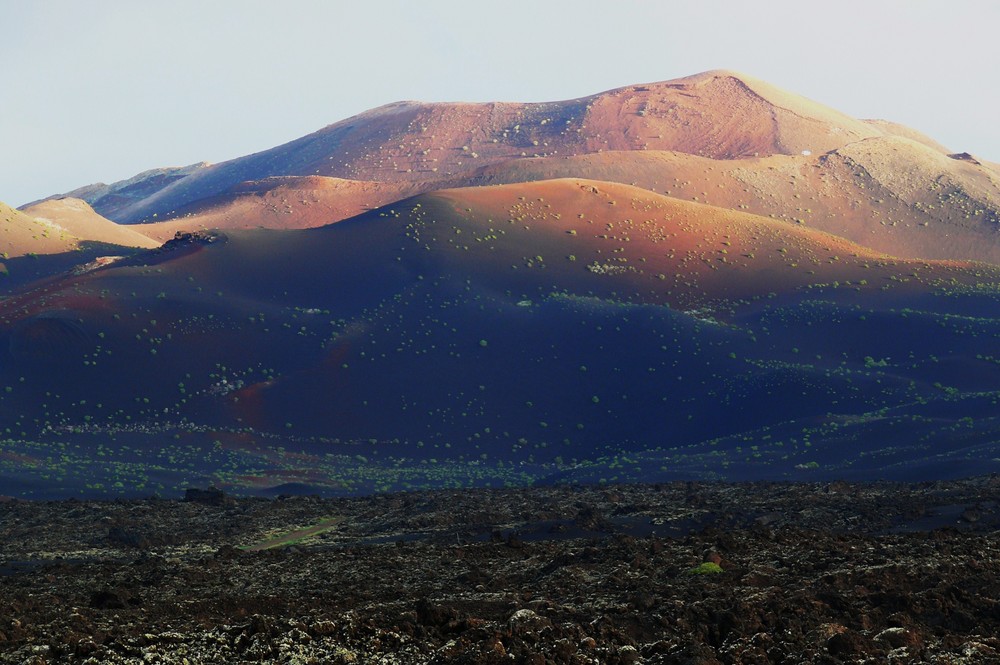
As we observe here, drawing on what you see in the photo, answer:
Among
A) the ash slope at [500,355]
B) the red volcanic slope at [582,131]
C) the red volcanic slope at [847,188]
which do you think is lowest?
the ash slope at [500,355]

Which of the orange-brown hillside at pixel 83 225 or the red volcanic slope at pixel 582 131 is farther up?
the red volcanic slope at pixel 582 131

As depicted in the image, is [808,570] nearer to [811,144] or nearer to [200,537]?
[200,537]

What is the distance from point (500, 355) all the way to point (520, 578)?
42262mm

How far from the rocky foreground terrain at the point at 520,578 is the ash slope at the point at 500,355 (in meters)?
12.3

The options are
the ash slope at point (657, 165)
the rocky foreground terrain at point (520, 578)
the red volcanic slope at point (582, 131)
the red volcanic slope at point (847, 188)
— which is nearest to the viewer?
the rocky foreground terrain at point (520, 578)

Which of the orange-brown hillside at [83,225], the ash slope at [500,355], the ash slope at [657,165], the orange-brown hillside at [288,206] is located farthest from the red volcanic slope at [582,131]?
the ash slope at [500,355]

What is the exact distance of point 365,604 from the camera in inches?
726

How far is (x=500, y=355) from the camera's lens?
209 ft

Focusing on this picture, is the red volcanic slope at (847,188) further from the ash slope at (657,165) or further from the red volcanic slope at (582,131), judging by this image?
the red volcanic slope at (582,131)

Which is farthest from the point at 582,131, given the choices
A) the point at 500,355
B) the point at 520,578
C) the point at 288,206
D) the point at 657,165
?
the point at 520,578

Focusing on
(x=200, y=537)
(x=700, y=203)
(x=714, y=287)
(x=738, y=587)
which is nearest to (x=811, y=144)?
(x=700, y=203)

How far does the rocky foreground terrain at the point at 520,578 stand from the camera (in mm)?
14438

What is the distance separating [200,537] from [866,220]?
71349 mm

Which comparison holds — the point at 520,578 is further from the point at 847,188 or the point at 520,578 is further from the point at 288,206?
the point at 288,206
